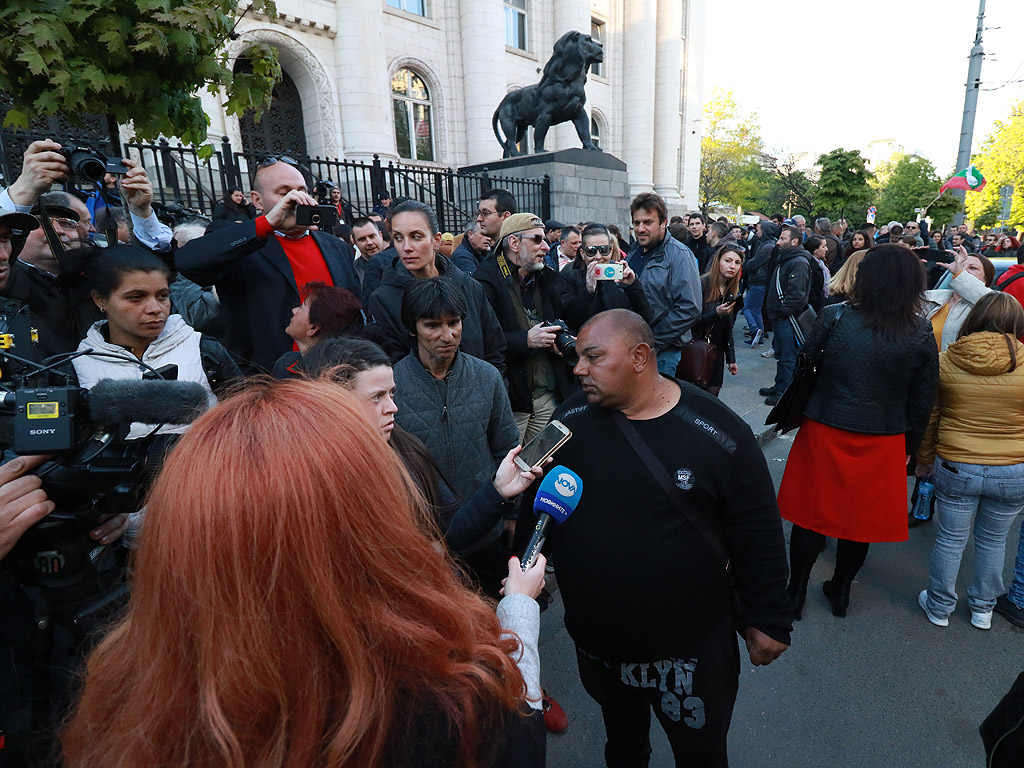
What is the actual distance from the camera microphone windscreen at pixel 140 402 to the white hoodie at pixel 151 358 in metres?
0.78

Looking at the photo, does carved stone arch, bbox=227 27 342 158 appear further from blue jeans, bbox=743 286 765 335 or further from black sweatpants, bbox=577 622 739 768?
black sweatpants, bbox=577 622 739 768

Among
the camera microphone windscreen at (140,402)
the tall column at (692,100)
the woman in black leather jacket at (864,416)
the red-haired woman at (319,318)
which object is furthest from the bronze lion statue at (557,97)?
the tall column at (692,100)

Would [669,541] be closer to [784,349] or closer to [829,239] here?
[784,349]

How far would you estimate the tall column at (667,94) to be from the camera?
2430 cm

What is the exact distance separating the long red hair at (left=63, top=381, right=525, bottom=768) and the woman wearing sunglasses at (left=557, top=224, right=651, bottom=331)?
3.34 m

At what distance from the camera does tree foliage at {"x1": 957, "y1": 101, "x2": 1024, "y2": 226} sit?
74.4 ft

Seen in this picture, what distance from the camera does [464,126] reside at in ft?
58.3

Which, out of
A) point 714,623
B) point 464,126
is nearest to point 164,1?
point 714,623

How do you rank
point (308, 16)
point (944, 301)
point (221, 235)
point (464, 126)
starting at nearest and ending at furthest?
point (221, 235)
point (944, 301)
point (308, 16)
point (464, 126)

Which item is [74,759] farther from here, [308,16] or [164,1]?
[308,16]

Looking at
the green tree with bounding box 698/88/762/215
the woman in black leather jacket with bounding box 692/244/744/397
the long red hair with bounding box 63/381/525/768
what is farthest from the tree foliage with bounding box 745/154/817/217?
the long red hair with bounding box 63/381/525/768

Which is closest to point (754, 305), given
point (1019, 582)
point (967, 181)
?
point (1019, 582)

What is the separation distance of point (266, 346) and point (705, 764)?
291 cm

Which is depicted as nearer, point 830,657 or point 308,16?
point 830,657
